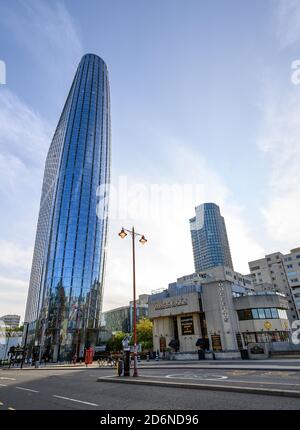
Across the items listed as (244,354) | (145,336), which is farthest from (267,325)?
(145,336)

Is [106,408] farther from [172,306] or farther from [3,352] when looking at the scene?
[3,352]

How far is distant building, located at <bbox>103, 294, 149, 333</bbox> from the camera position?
147 metres

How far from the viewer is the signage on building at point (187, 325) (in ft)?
172

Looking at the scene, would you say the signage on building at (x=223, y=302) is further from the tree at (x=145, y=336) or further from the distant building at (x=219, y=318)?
the tree at (x=145, y=336)

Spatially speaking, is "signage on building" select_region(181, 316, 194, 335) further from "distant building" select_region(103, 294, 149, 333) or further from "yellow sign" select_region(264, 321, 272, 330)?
"distant building" select_region(103, 294, 149, 333)

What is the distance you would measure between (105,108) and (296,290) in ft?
386

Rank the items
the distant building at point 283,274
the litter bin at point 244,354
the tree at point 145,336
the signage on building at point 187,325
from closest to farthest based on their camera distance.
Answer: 1. the litter bin at point 244,354
2. the signage on building at point 187,325
3. the tree at point 145,336
4. the distant building at point 283,274

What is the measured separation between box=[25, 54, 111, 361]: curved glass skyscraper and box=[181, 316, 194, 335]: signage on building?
142 ft

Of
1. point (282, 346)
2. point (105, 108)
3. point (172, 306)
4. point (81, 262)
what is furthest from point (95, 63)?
point (282, 346)

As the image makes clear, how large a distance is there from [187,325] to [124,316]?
111m

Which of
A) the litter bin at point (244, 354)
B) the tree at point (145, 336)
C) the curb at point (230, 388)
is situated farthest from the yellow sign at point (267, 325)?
the tree at point (145, 336)

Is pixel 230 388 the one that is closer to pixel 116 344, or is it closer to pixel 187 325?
pixel 187 325

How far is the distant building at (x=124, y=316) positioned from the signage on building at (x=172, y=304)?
288ft
